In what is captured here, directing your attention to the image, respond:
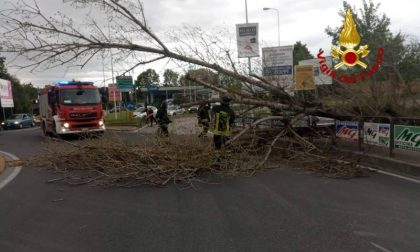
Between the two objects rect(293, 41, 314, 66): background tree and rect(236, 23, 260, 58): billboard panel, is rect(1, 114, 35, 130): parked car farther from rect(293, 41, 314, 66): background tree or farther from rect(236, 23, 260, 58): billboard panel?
rect(236, 23, 260, 58): billboard panel

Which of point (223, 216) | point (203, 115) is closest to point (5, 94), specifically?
point (203, 115)

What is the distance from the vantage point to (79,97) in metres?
22.4

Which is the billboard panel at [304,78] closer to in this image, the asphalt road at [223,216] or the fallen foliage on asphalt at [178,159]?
the fallen foliage on asphalt at [178,159]

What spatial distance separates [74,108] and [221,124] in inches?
497

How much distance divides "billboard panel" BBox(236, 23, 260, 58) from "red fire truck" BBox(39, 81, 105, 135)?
772 centimetres

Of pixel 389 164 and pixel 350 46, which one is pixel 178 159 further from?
pixel 350 46

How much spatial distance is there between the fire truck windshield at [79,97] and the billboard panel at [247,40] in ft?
25.6

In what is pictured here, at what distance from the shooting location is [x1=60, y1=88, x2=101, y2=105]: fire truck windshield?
868 inches

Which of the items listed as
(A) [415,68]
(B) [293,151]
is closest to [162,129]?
(B) [293,151]

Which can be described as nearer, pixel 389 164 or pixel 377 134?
pixel 389 164

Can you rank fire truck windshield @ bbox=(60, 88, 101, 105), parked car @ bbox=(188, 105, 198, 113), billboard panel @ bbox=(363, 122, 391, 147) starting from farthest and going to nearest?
fire truck windshield @ bbox=(60, 88, 101, 105)
parked car @ bbox=(188, 105, 198, 113)
billboard panel @ bbox=(363, 122, 391, 147)

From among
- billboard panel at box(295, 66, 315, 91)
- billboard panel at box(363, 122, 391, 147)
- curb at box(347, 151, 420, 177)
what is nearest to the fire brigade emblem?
billboard panel at box(295, 66, 315, 91)

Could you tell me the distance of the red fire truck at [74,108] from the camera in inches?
861

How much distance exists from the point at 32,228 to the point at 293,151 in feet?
23.7
